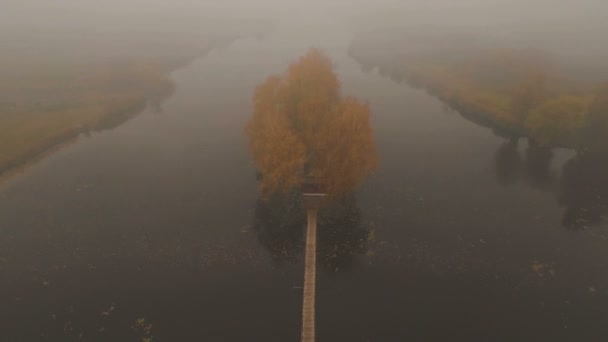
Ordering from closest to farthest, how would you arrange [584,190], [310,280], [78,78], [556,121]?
[310,280] → [584,190] → [556,121] → [78,78]

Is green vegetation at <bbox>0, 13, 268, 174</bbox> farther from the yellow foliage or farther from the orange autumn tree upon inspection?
the yellow foliage

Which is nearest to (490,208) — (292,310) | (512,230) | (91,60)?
(512,230)

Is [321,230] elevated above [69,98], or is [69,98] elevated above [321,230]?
[69,98]

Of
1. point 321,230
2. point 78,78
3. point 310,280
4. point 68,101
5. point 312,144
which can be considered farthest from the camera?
point 78,78

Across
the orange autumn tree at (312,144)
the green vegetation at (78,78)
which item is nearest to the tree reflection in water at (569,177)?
the orange autumn tree at (312,144)

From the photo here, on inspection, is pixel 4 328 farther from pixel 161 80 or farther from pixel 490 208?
pixel 161 80

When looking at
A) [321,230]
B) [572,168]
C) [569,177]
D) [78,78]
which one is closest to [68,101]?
[78,78]

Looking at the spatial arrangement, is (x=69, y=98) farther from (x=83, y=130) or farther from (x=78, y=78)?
(x=83, y=130)

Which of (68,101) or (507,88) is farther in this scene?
(507,88)

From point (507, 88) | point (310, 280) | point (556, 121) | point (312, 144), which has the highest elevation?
point (507, 88)
